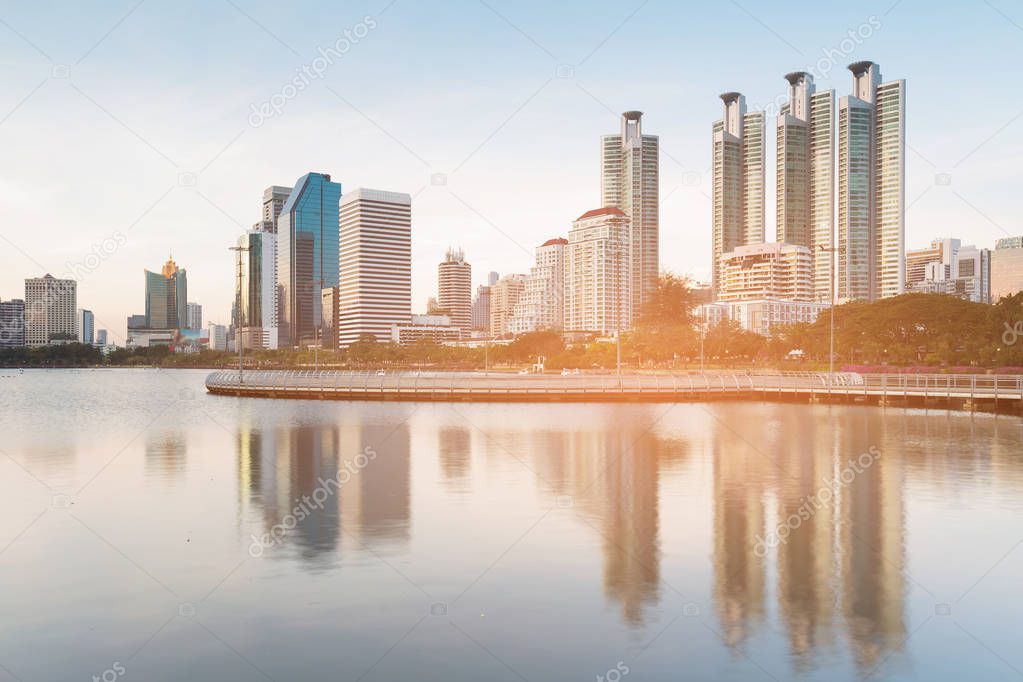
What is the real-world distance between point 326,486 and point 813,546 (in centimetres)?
1207

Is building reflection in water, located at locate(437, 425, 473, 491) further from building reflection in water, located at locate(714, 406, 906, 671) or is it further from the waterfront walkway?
the waterfront walkway

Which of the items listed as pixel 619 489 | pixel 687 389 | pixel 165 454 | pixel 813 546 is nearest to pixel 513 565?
pixel 813 546

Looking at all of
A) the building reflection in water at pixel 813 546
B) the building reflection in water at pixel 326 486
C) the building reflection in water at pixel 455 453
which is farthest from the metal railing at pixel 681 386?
the building reflection in water at pixel 813 546

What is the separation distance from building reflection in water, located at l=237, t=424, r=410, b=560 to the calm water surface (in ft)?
0.41

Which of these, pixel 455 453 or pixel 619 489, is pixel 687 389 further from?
pixel 619 489

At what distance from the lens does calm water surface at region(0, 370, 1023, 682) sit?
973cm

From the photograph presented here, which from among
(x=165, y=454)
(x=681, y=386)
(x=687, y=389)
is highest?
(x=681, y=386)

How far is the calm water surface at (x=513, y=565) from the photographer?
973cm

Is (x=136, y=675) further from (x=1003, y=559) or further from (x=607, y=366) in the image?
(x=607, y=366)

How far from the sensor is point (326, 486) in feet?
68.5

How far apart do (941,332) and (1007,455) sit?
206ft

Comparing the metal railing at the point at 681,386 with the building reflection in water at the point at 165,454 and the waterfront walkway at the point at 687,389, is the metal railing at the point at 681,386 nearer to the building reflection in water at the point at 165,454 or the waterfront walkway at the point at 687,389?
the waterfront walkway at the point at 687,389

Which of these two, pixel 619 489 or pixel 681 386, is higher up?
pixel 681 386

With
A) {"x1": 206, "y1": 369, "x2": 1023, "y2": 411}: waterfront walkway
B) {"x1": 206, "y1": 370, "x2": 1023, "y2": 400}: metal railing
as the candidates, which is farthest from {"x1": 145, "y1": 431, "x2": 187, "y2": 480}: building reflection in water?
{"x1": 206, "y1": 370, "x2": 1023, "y2": 400}: metal railing
